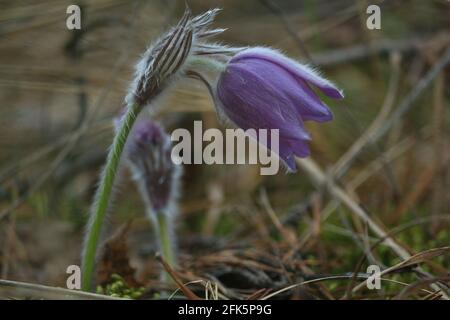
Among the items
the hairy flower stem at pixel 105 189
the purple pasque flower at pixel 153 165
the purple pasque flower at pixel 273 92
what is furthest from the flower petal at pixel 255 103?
the purple pasque flower at pixel 153 165

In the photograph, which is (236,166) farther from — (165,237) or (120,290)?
(120,290)

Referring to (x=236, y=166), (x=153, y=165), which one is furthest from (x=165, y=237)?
(x=236, y=166)

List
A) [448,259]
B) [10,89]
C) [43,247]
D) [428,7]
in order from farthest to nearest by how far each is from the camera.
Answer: [428,7] < [10,89] < [43,247] < [448,259]

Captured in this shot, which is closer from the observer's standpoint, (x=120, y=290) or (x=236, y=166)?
(x=120, y=290)

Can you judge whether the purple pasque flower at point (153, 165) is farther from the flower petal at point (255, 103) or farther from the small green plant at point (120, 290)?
the flower petal at point (255, 103)

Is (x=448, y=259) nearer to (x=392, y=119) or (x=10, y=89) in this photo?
(x=392, y=119)

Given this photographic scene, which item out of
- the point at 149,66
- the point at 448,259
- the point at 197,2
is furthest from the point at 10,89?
the point at 448,259

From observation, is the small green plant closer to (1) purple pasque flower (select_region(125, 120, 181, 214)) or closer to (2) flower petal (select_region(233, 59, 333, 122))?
(1) purple pasque flower (select_region(125, 120, 181, 214))
